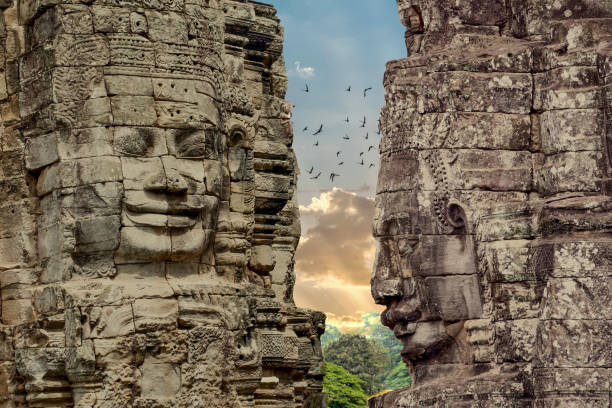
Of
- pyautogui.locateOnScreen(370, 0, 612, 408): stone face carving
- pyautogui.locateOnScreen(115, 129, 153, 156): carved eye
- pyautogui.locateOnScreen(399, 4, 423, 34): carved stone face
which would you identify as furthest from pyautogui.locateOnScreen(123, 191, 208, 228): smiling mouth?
pyautogui.locateOnScreen(399, 4, 423, 34): carved stone face

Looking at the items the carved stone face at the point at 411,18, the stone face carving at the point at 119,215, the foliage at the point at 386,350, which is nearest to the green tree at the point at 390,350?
the foliage at the point at 386,350

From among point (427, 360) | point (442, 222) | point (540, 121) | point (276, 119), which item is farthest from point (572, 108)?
point (276, 119)

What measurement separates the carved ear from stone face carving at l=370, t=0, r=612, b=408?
0.11 ft

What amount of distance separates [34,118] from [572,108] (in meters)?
13.7

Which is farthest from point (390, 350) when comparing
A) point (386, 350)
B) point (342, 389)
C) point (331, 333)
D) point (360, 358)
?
point (342, 389)

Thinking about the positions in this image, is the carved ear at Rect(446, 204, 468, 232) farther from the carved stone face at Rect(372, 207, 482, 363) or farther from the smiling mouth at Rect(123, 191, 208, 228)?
the smiling mouth at Rect(123, 191, 208, 228)

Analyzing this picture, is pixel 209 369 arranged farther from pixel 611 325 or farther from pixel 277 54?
pixel 611 325

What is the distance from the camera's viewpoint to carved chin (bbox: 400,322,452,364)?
28.4 meters

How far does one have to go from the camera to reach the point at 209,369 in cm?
1502

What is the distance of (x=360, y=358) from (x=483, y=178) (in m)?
33.1

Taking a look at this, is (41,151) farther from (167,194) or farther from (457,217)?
(457,217)

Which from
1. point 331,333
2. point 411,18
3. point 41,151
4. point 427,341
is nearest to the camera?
point 41,151

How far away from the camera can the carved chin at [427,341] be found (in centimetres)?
2838

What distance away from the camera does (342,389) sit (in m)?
53.1
